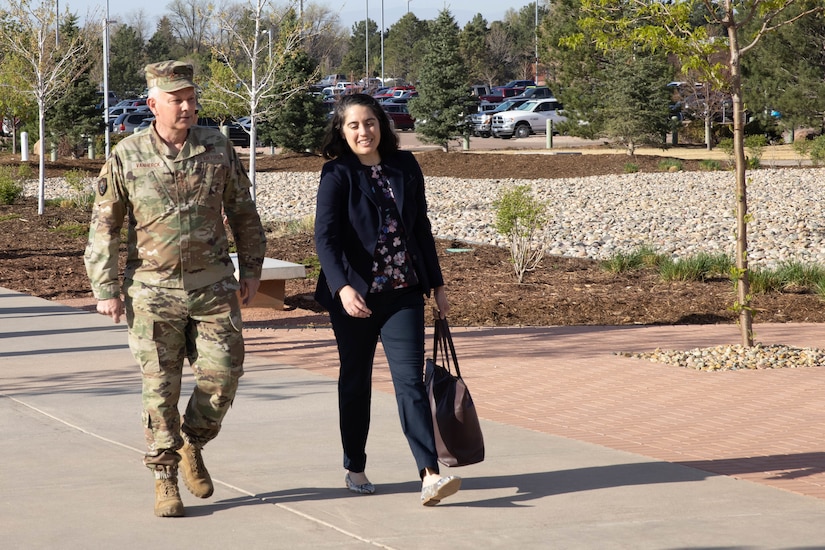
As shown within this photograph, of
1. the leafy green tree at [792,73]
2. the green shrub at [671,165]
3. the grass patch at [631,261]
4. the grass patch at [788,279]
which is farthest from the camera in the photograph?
the leafy green tree at [792,73]

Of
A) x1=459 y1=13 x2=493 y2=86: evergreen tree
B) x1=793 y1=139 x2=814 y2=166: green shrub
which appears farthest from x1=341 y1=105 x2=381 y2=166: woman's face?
x1=459 y1=13 x2=493 y2=86: evergreen tree

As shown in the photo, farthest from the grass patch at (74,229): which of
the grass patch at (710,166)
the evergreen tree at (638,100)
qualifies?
the evergreen tree at (638,100)

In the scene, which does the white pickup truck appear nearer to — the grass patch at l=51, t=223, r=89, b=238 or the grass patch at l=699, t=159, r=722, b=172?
the grass patch at l=699, t=159, r=722, b=172

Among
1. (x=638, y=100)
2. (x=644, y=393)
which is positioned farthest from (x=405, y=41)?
(x=644, y=393)

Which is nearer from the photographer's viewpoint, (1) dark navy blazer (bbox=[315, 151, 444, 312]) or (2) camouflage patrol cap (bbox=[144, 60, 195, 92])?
(2) camouflage patrol cap (bbox=[144, 60, 195, 92])

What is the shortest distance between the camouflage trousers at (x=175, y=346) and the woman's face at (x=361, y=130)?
2.52 feet

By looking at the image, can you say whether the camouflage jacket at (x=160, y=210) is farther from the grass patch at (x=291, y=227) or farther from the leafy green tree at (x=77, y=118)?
the leafy green tree at (x=77, y=118)

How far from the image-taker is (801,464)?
18.4ft

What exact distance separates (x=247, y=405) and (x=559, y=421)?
1.80 m

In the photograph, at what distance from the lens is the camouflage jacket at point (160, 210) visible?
4.56 metres

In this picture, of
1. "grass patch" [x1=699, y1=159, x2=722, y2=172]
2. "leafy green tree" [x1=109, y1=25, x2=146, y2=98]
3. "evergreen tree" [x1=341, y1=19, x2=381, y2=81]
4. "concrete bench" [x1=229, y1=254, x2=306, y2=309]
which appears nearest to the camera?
"concrete bench" [x1=229, y1=254, x2=306, y2=309]

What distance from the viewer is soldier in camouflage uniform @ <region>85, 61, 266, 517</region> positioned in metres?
4.57

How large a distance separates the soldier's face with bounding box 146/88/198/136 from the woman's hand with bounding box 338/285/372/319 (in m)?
0.89

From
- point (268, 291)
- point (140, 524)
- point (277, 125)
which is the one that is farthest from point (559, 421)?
point (277, 125)
